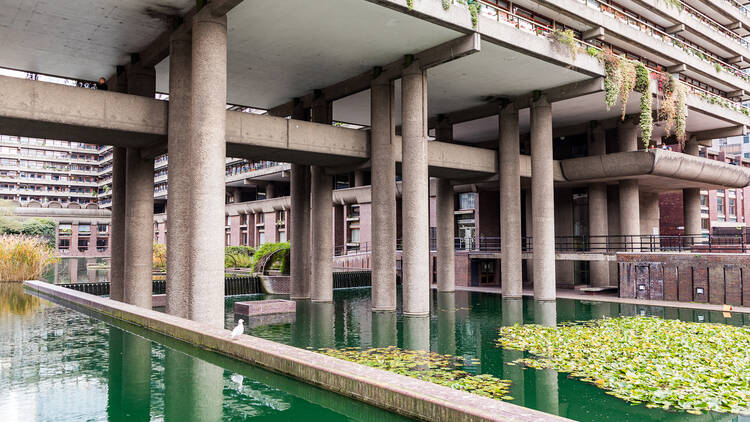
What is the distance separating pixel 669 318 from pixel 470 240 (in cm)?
2011

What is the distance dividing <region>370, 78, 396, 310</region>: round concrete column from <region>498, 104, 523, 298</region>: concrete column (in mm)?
7013

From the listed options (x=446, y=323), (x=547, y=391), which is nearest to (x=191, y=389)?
(x=547, y=391)

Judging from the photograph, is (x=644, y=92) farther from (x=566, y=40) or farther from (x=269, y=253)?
(x=269, y=253)

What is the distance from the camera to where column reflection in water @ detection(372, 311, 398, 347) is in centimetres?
1471

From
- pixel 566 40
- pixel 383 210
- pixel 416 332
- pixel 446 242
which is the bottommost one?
pixel 416 332

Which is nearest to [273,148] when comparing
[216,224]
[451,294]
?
[216,224]

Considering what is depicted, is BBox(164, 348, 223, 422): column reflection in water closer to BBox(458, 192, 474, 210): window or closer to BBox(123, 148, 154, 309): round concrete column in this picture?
BBox(123, 148, 154, 309): round concrete column

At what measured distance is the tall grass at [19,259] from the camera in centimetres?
3036

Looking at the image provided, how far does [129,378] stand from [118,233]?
1491cm

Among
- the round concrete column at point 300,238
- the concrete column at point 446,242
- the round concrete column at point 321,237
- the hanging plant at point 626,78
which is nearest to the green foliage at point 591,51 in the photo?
the hanging plant at point 626,78

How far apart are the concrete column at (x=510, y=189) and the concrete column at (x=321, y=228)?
8130 mm

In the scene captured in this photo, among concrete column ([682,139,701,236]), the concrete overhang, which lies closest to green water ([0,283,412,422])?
the concrete overhang

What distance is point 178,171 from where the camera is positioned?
58.4 feet

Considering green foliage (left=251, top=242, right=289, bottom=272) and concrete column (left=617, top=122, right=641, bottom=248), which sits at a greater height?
concrete column (left=617, top=122, right=641, bottom=248)
